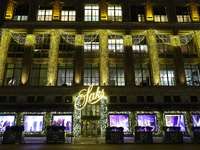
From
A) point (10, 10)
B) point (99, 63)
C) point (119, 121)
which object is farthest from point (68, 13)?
point (119, 121)

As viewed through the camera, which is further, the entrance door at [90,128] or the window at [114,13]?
the window at [114,13]

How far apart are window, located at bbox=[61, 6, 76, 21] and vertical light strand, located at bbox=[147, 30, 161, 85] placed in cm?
Result: 1326

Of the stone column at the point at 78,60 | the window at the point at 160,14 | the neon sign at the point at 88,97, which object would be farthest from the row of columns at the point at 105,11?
the neon sign at the point at 88,97

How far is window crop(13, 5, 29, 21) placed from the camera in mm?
31250

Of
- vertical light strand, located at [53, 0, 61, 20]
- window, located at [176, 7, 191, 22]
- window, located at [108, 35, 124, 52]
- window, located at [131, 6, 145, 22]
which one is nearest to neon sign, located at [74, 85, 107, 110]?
window, located at [108, 35, 124, 52]

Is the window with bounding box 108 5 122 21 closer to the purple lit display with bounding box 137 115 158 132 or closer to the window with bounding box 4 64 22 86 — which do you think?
the purple lit display with bounding box 137 115 158 132

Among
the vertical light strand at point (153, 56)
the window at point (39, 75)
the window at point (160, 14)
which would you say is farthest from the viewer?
the window at point (160, 14)

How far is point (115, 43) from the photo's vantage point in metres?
30.6

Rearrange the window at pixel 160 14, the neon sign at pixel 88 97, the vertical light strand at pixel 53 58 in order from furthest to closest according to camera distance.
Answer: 1. the window at pixel 160 14
2. the vertical light strand at pixel 53 58
3. the neon sign at pixel 88 97

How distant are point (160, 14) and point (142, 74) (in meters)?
11.7

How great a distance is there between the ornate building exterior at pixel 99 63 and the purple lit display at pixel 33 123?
135mm

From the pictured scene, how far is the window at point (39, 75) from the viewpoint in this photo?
2847 cm

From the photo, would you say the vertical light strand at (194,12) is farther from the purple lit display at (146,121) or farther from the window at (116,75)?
the purple lit display at (146,121)

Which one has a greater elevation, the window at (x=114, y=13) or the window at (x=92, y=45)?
the window at (x=114, y=13)
